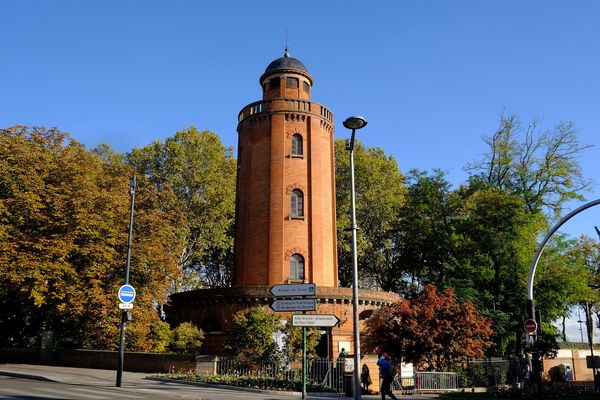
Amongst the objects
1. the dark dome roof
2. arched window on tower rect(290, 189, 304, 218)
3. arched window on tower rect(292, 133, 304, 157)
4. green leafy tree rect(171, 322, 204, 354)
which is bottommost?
green leafy tree rect(171, 322, 204, 354)

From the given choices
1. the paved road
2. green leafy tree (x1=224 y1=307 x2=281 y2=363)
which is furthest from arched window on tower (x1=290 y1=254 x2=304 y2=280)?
the paved road

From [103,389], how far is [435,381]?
529 inches

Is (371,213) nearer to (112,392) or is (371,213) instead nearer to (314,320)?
(314,320)

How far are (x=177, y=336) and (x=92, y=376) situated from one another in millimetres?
6127

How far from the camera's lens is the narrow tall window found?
33656 mm

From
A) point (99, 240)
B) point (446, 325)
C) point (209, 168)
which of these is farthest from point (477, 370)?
point (209, 168)

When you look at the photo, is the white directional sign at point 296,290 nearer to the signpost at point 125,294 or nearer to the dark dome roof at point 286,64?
the signpost at point 125,294

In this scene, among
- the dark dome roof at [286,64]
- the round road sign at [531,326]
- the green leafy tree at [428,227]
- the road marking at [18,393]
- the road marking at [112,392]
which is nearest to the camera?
the road marking at [18,393]

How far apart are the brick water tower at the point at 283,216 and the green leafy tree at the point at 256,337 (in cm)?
586

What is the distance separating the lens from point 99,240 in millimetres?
26703

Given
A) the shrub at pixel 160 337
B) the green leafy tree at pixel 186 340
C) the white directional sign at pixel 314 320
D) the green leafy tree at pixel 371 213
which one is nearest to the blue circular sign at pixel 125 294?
→ the white directional sign at pixel 314 320

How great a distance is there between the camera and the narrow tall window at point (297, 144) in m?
33.7

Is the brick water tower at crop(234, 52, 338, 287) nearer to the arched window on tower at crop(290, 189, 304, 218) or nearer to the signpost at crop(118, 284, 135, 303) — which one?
the arched window on tower at crop(290, 189, 304, 218)

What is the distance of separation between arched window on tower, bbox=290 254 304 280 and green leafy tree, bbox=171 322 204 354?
6.75 meters
